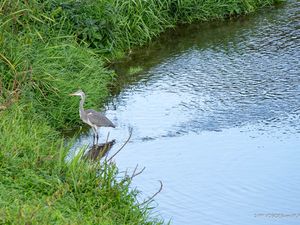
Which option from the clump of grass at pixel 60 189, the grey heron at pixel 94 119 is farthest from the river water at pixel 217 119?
the clump of grass at pixel 60 189

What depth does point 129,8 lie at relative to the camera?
15.1 meters

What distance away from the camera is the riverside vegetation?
864 cm

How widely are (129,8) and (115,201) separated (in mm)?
6630

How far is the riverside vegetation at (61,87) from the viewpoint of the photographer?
8641 mm

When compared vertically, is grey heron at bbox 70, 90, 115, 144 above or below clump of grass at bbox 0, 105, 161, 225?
below

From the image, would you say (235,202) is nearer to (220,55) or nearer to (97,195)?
(97,195)

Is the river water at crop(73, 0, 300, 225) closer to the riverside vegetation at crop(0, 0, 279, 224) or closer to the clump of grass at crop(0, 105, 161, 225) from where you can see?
the riverside vegetation at crop(0, 0, 279, 224)

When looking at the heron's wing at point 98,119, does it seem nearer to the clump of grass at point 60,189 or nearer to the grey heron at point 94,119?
the grey heron at point 94,119

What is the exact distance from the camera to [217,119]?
12.1 m

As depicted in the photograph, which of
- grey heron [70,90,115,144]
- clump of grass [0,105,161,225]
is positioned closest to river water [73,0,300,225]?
grey heron [70,90,115,144]

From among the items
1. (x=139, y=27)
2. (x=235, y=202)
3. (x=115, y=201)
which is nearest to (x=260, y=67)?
(x=139, y=27)

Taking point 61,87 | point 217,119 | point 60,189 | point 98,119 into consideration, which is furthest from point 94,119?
point 60,189

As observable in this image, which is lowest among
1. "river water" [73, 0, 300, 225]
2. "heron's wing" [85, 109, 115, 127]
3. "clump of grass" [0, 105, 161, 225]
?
"river water" [73, 0, 300, 225]

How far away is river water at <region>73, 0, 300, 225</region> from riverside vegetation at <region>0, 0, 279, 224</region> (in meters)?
0.33
